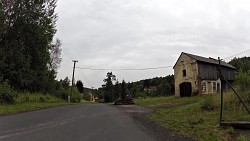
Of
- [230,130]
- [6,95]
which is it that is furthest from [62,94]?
[230,130]

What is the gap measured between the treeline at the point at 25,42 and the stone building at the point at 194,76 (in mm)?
24416

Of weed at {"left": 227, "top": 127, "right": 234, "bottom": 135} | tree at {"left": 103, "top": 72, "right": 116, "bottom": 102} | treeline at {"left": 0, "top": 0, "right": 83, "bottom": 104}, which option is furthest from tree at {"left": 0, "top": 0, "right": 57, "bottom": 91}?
tree at {"left": 103, "top": 72, "right": 116, "bottom": 102}

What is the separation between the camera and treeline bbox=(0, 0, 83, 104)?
36969 millimetres

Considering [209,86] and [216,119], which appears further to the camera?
[209,86]

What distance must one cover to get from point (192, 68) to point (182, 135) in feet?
149

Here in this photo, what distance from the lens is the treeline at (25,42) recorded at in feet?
121

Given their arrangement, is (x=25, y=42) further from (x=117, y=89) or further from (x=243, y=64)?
(x=117, y=89)

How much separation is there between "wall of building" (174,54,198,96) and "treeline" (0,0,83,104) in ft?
80.5

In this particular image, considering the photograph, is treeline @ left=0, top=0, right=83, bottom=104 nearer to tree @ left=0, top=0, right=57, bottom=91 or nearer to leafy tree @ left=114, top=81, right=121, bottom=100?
tree @ left=0, top=0, right=57, bottom=91

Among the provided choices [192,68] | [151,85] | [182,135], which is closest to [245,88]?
[182,135]

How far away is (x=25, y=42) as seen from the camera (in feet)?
131

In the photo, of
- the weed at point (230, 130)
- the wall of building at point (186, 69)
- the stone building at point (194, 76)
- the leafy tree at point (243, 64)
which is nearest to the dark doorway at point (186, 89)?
the stone building at point (194, 76)

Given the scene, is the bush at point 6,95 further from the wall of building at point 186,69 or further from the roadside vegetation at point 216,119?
the wall of building at point 186,69

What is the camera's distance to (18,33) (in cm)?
3934
